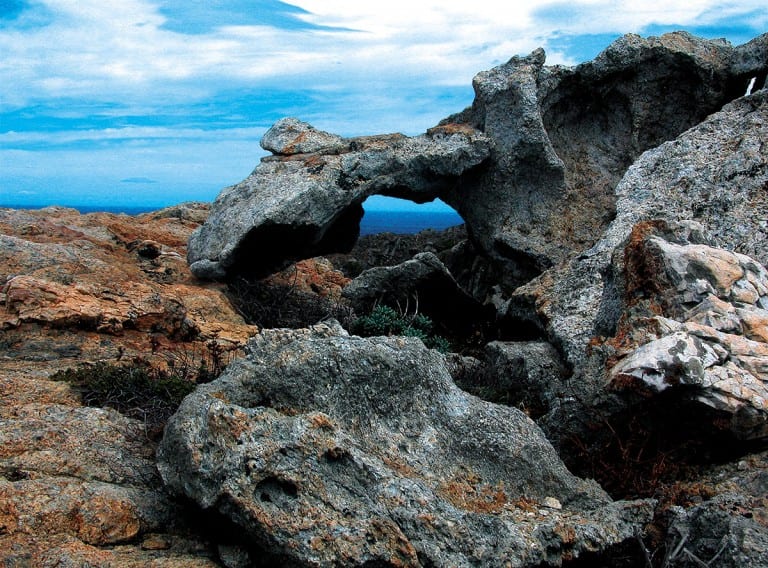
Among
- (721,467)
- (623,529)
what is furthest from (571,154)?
(623,529)

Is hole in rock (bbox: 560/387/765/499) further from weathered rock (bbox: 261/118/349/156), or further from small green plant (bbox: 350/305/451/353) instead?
weathered rock (bbox: 261/118/349/156)

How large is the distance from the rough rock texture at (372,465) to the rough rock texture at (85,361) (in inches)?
20.6

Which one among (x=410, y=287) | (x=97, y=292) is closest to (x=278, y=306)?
(x=410, y=287)

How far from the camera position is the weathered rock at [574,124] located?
15.9 m

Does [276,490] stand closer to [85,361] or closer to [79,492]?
[79,492]

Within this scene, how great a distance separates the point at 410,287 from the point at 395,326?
5.47ft

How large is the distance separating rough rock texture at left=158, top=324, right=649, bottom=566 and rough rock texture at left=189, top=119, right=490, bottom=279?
6.86 meters

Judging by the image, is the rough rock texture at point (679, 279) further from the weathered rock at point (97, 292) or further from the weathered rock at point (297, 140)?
the weathered rock at point (297, 140)

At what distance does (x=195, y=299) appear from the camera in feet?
41.3

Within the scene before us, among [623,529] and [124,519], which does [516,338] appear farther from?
[124,519]

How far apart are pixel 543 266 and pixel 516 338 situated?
346 cm

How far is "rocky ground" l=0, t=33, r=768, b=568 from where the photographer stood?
17.6 ft

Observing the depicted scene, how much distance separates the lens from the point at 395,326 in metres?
13.8

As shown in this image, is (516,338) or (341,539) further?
(516,338)
